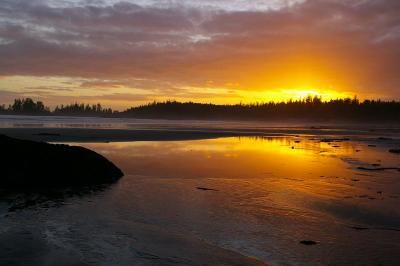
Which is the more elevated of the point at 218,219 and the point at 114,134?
the point at 114,134

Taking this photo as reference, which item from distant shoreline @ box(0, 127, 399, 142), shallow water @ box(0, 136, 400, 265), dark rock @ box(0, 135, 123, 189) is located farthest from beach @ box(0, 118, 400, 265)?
distant shoreline @ box(0, 127, 399, 142)

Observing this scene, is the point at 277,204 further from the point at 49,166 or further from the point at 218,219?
the point at 49,166

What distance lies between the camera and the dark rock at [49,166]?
36.0 feet

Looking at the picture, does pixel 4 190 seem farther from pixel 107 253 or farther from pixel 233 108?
pixel 233 108

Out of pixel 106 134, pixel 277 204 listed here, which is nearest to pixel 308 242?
pixel 277 204

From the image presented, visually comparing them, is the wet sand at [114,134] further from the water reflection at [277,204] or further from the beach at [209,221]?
the beach at [209,221]

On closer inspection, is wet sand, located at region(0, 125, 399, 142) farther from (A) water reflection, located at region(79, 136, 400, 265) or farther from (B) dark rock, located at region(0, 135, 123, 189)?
(B) dark rock, located at region(0, 135, 123, 189)

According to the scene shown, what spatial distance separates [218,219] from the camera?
8.09 meters

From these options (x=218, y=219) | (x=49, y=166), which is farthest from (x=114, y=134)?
(x=218, y=219)

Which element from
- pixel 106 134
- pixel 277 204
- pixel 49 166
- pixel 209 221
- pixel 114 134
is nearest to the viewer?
pixel 209 221

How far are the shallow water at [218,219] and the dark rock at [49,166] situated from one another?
90cm

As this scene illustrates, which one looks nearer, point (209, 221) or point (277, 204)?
point (209, 221)

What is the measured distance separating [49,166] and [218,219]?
5487 millimetres

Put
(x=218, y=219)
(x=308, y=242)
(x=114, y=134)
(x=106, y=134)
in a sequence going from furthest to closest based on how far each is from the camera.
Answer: (x=114, y=134)
(x=106, y=134)
(x=218, y=219)
(x=308, y=242)
